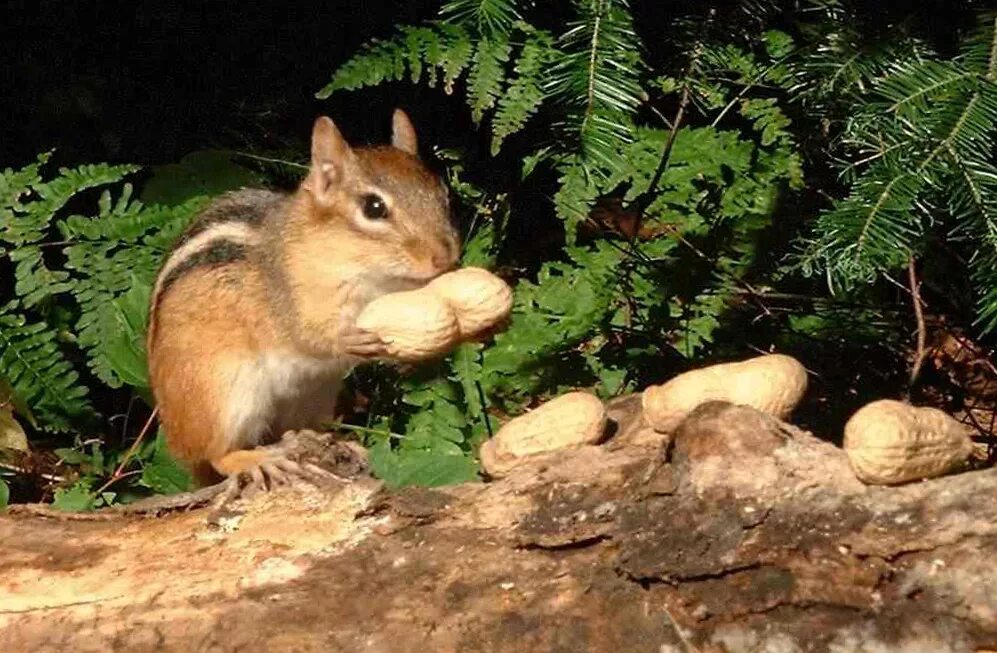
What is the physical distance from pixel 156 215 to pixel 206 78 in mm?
1220

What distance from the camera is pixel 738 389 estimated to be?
2.71 meters

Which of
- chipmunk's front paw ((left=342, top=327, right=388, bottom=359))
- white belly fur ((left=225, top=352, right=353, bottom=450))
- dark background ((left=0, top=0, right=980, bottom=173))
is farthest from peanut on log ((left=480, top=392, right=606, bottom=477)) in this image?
dark background ((left=0, top=0, right=980, bottom=173))

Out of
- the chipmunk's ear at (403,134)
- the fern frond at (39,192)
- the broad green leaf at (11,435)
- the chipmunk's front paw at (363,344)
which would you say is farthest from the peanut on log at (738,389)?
the broad green leaf at (11,435)

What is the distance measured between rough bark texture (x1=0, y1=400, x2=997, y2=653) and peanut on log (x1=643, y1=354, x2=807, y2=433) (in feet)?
0.25

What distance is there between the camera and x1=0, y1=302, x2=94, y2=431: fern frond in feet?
13.5

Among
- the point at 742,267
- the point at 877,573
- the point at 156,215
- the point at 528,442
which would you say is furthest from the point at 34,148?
the point at 877,573

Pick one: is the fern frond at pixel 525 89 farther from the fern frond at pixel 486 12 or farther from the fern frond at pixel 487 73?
the fern frond at pixel 486 12

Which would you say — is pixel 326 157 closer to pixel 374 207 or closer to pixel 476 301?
pixel 374 207

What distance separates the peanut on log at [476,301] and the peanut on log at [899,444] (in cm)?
87

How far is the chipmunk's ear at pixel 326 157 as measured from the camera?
366 centimetres

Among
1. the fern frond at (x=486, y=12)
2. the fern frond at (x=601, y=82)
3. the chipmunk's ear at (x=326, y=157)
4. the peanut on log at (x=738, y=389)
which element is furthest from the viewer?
the chipmunk's ear at (x=326, y=157)

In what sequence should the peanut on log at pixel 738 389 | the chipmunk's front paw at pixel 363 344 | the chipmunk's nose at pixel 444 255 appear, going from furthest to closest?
the chipmunk's nose at pixel 444 255, the chipmunk's front paw at pixel 363 344, the peanut on log at pixel 738 389

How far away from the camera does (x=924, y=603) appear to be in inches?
91.0

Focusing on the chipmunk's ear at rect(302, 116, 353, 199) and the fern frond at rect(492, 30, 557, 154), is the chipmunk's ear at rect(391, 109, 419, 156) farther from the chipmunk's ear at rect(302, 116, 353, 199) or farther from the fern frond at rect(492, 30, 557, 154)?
the fern frond at rect(492, 30, 557, 154)
